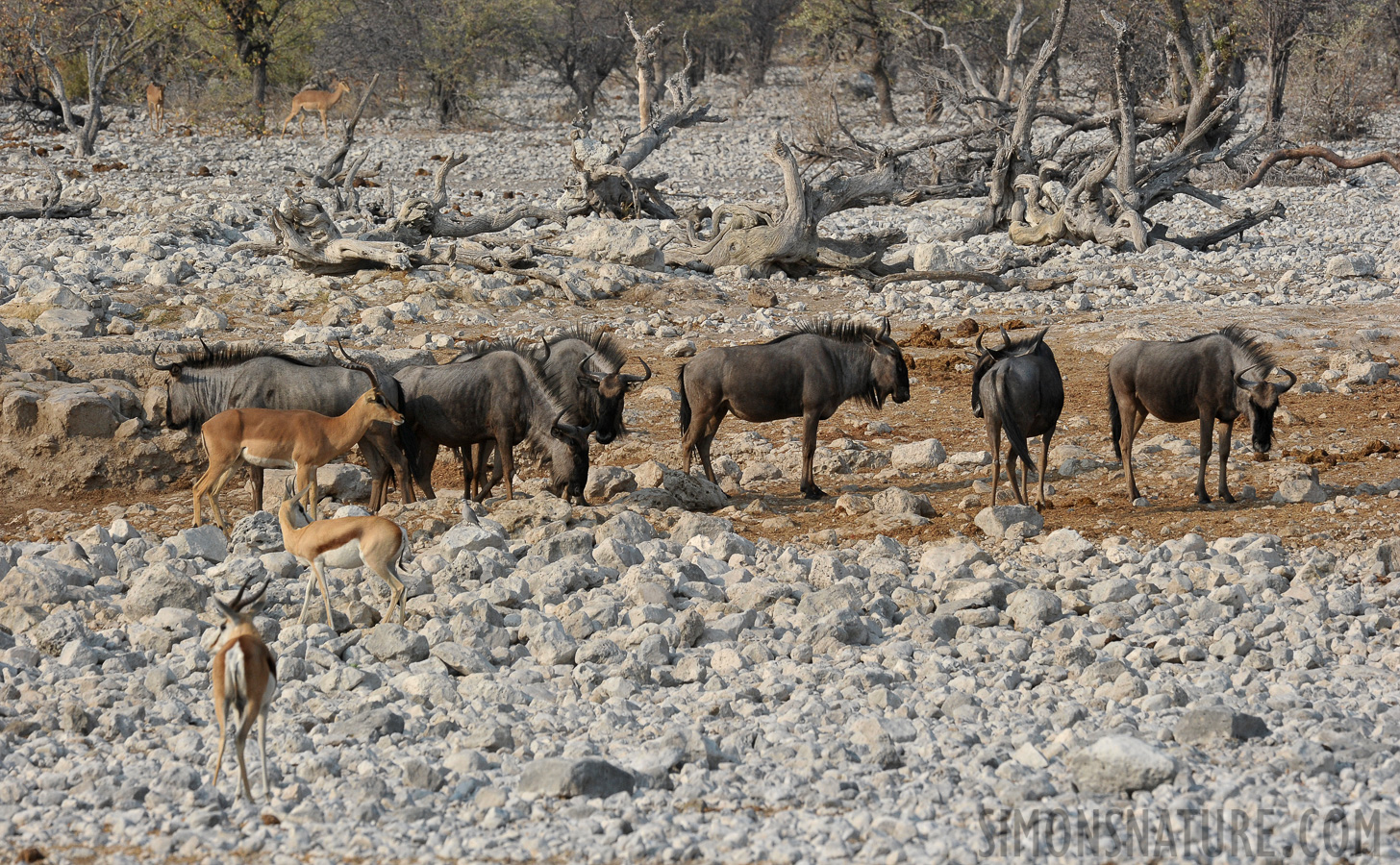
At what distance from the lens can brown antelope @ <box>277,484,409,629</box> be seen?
682 cm

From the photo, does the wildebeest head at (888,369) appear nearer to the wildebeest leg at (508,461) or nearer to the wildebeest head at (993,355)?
the wildebeest head at (993,355)

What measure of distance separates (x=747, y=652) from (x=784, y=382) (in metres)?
4.42

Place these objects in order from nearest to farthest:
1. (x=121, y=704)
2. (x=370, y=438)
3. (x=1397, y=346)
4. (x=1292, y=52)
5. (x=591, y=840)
→ 1. (x=591, y=840)
2. (x=121, y=704)
3. (x=370, y=438)
4. (x=1397, y=346)
5. (x=1292, y=52)

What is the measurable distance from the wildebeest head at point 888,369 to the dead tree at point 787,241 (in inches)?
320

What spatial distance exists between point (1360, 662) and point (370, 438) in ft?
19.6

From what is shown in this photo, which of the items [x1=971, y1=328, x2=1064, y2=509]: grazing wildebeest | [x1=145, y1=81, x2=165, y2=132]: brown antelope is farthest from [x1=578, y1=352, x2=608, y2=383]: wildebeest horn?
[x1=145, y1=81, x2=165, y2=132]: brown antelope

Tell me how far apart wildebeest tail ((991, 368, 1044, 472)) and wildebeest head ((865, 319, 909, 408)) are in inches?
51.8

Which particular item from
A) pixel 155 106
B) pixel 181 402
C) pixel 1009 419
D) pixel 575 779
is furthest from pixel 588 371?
pixel 155 106

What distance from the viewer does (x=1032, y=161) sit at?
76.2 ft

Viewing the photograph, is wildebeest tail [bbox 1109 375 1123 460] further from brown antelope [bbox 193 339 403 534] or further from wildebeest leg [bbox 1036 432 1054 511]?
brown antelope [bbox 193 339 403 534]

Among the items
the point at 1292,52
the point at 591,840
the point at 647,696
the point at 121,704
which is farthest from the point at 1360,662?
the point at 1292,52

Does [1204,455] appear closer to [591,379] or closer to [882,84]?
[591,379]

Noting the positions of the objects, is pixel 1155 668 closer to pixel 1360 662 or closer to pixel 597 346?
pixel 1360 662

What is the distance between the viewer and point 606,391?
9.92 m
